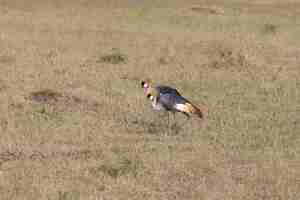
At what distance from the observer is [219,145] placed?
11.9 metres

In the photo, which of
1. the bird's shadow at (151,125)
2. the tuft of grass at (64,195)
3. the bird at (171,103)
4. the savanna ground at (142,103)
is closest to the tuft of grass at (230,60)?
the savanna ground at (142,103)

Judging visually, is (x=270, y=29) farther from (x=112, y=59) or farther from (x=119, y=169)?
(x=119, y=169)

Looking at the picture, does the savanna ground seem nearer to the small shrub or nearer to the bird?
the small shrub

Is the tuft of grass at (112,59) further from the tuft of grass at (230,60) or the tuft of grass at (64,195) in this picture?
→ the tuft of grass at (64,195)

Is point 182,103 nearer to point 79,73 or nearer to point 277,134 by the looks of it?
point 277,134

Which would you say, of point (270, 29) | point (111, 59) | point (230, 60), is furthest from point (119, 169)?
point (270, 29)

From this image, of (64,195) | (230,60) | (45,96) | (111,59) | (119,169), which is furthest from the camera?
(230,60)

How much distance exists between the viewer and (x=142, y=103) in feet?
47.7

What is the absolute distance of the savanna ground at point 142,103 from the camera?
1016 cm

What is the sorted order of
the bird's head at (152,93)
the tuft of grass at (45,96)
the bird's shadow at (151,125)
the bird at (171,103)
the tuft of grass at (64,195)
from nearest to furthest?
1. the tuft of grass at (64,195)
2. the bird at (171,103)
3. the bird's shadow at (151,125)
4. the bird's head at (152,93)
5. the tuft of grass at (45,96)

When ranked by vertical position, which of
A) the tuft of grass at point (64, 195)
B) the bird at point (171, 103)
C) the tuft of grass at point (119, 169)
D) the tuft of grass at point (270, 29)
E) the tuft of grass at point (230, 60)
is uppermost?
the tuft of grass at point (270, 29)

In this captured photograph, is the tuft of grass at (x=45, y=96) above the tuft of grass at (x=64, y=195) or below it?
above

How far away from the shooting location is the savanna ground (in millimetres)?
10156

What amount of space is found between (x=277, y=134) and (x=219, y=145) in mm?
1044
